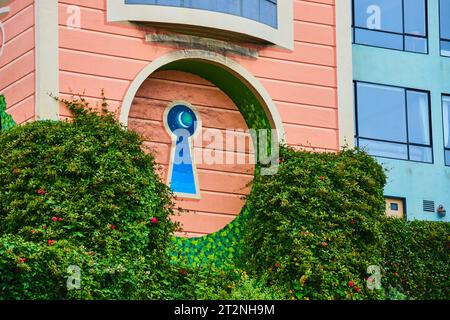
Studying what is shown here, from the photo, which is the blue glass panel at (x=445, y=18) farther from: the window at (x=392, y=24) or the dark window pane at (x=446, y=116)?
the dark window pane at (x=446, y=116)

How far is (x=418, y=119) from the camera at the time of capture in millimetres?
33375

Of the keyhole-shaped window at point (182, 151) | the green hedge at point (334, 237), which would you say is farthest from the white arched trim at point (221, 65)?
the keyhole-shaped window at point (182, 151)

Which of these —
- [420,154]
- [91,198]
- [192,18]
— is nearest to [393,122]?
[420,154]

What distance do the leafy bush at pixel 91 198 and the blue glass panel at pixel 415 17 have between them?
9359mm

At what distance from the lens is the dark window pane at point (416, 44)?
33.6 meters

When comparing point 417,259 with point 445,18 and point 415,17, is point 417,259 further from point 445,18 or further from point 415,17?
point 445,18

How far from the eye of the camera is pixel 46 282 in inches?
914

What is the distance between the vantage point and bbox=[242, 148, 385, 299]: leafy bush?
27172mm

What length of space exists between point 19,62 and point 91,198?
12.1 feet

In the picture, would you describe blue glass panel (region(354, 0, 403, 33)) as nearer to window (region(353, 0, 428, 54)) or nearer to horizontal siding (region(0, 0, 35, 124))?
window (region(353, 0, 428, 54))

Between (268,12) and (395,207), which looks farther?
(395,207)
